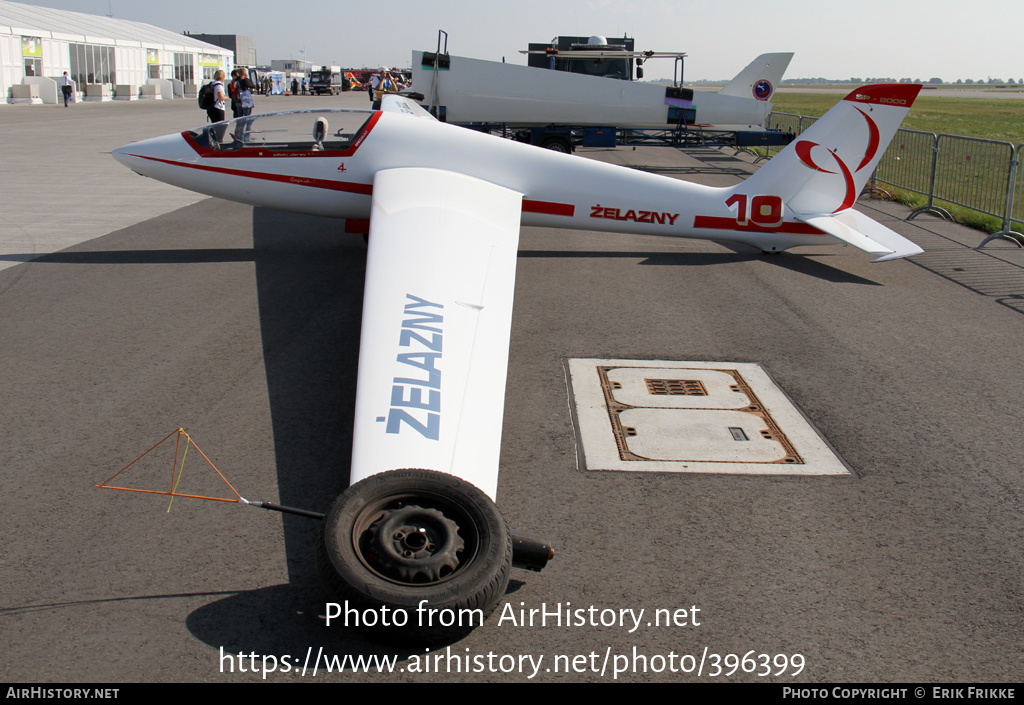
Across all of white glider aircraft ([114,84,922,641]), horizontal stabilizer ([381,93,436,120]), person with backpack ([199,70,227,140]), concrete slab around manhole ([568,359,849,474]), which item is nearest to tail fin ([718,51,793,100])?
horizontal stabilizer ([381,93,436,120])

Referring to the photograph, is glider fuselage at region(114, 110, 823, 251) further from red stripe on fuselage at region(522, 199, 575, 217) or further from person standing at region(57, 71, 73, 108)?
person standing at region(57, 71, 73, 108)

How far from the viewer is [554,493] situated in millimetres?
4773

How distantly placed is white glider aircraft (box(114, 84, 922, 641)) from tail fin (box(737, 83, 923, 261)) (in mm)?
20

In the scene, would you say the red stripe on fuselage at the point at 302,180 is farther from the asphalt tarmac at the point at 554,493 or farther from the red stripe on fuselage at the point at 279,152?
the asphalt tarmac at the point at 554,493

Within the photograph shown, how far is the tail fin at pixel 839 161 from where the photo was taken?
10.4m

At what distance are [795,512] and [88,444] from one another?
A: 446 cm

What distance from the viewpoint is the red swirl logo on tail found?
10.5 m

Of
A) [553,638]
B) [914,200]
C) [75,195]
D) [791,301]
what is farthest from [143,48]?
[553,638]

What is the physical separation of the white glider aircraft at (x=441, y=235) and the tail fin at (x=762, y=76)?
13546 millimetres

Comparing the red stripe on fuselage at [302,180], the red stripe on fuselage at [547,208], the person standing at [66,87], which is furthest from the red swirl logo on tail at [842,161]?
the person standing at [66,87]

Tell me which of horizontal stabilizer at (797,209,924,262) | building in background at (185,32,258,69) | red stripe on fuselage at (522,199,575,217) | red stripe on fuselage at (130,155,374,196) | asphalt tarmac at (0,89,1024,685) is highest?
building in background at (185,32,258,69)

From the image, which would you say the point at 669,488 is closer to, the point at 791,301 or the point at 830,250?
the point at 791,301

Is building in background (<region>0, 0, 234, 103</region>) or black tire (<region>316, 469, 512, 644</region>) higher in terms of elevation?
building in background (<region>0, 0, 234, 103</region>)

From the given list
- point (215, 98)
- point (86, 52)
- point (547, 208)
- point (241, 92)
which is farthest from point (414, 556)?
point (86, 52)
